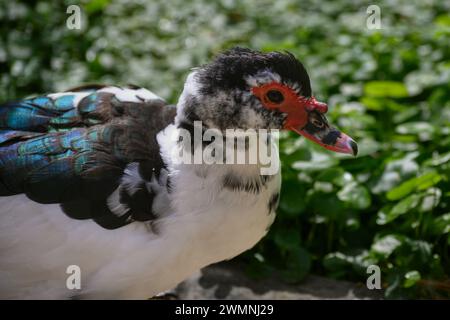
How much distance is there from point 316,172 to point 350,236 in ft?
1.20

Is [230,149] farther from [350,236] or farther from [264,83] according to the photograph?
[350,236]

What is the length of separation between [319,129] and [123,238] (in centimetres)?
86

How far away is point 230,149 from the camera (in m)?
→ 2.87

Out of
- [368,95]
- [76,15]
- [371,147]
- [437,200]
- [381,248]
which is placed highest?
[76,15]

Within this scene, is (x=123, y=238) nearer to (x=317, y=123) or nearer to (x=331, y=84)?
(x=317, y=123)

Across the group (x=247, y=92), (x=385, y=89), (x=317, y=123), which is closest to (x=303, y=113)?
(x=317, y=123)

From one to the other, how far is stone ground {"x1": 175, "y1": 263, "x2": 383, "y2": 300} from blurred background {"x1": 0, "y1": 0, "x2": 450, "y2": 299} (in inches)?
2.1

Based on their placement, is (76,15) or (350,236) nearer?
(350,236)

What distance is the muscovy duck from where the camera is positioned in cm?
281

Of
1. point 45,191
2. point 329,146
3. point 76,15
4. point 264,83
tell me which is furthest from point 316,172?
point 76,15

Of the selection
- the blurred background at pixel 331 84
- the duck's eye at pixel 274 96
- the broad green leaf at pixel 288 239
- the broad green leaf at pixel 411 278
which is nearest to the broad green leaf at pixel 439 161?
the blurred background at pixel 331 84

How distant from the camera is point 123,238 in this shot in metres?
2.86

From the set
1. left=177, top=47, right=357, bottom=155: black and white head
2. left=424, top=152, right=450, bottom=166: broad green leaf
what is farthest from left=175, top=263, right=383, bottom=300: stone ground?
left=177, top=47, right=357, bottom=155: black and white head

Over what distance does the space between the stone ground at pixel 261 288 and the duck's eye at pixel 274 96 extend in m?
1.12
